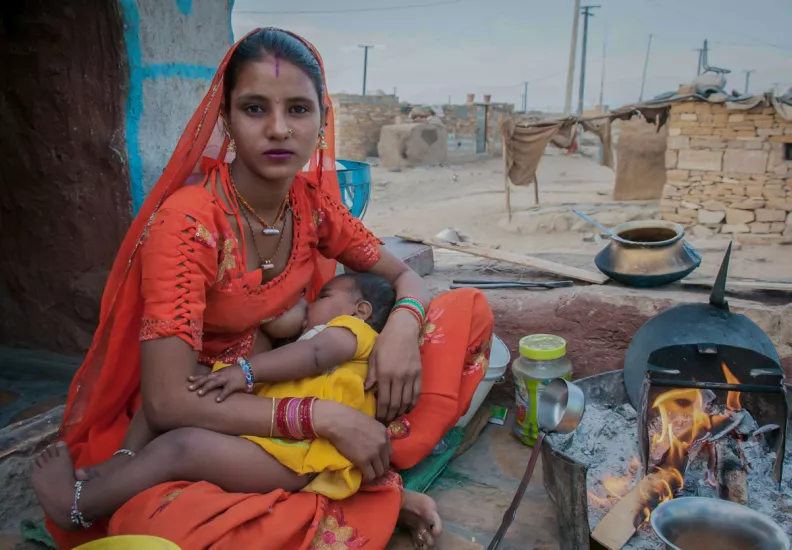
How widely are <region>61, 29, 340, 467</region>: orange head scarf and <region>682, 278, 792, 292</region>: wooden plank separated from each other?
2.12m

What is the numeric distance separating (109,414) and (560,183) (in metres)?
17.3

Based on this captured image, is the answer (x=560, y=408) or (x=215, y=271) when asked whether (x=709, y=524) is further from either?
(x=215, y=271)

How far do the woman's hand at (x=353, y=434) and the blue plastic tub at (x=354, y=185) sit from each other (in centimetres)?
167

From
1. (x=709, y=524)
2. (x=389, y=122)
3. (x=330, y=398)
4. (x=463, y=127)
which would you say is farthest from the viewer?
(x=463, y=127)

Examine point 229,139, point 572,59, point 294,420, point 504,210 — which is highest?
point 572,59

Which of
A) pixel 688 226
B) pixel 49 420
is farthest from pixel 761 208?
pixel 49 420

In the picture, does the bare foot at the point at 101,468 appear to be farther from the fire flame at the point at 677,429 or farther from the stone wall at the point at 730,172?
the stone wall at the point at 730,172

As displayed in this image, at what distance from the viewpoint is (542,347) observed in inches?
102

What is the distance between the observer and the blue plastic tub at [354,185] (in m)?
3.27

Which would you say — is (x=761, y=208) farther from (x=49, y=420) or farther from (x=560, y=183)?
(x=49, y=420)

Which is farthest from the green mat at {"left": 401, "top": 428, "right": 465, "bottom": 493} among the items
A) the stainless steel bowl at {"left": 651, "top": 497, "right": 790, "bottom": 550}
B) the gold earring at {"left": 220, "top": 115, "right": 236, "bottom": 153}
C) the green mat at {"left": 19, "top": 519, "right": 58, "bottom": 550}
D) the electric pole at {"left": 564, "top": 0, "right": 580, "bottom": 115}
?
the electric pole at {"left": 564, "top": 0, "right": 580, "bottom": 115}

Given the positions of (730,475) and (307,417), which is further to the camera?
(730,475)

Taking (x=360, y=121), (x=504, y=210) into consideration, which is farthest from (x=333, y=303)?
(x=360, y=121)

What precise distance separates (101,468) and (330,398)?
0.63 meters
